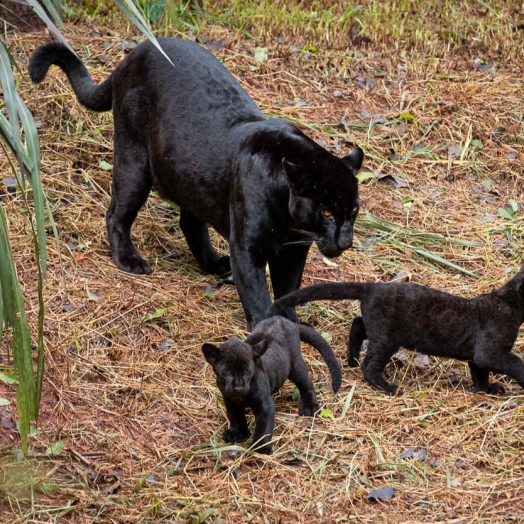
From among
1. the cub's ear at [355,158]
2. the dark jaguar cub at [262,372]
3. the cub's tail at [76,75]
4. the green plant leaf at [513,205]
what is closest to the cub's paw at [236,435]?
the dark jaguar cub at [262,372]

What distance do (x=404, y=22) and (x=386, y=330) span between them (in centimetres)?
561

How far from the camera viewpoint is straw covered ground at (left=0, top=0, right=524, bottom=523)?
4.94 m

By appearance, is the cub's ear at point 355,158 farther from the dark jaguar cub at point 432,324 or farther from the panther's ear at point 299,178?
the dark jaguar cub at point 432,324

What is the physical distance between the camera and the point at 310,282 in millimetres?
7301

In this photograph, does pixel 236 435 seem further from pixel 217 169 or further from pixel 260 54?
pixel 260 54

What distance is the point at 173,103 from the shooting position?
22.6ft

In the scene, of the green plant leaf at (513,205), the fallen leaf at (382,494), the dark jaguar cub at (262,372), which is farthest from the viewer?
the green plant leaf at (513,205)

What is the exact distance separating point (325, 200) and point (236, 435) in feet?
4.94

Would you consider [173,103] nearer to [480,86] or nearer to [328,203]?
[328,203]

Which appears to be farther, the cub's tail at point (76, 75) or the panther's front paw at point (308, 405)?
the cub's tail at point (76, 75)

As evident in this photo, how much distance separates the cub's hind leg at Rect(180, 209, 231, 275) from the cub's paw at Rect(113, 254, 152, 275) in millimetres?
390

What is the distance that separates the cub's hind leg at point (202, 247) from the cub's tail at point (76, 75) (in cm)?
100

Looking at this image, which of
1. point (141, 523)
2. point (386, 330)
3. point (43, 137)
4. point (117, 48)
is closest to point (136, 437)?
point (141, 523)

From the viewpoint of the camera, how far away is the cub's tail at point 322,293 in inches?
233
